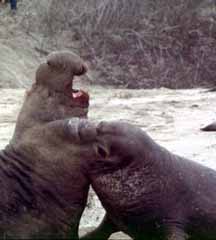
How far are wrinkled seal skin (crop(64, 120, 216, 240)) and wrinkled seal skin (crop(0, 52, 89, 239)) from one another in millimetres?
106

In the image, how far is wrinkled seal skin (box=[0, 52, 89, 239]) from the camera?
4.46 m

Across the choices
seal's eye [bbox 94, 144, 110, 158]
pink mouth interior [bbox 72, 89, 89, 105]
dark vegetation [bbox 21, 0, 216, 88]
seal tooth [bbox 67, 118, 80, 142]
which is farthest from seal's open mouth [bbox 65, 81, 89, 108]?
dark vegetation [bbox 21, 0, 216, 88]

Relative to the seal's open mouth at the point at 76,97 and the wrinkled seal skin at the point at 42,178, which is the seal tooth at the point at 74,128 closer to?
the wrinkled seal skin at the point at 42,178

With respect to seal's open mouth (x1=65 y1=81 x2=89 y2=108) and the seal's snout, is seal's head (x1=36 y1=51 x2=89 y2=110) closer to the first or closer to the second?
seal's open mouth (x1=65 y1=81 x2=89 y2=108)

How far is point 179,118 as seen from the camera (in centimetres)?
987

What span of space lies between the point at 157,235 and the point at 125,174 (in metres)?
0.41

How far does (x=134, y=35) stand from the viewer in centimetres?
1872

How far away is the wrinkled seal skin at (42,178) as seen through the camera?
446 cm

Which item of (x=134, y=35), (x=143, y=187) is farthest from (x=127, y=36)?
(x=143, y=187)

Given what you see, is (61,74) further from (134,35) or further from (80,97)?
(134,35)

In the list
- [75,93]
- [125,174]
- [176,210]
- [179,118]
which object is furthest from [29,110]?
[179,118]

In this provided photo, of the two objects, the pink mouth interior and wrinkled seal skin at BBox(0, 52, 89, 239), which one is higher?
the pink mouth interior

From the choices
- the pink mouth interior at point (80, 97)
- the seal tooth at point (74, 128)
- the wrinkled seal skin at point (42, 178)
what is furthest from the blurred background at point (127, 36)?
the seal tooth at point (74, 128)

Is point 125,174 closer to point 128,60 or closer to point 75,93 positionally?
point 75,93
